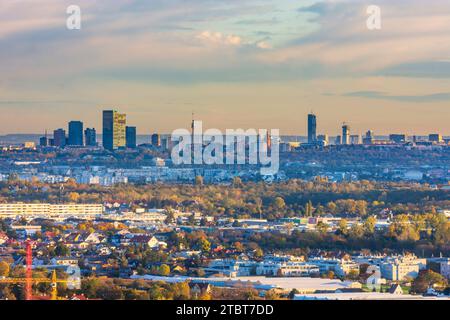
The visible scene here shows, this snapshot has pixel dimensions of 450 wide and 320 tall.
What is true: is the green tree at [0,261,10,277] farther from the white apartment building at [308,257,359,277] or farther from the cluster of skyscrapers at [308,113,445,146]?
the cluster of skyscrapers at [308,113,445,146]

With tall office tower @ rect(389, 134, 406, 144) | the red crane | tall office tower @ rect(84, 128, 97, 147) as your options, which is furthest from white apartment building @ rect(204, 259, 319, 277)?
tall office tower @ rect(84, 128, 97, 147)

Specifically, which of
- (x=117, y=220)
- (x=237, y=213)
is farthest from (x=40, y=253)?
(x=237, y=213)

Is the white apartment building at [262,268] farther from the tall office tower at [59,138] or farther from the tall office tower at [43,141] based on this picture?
the tall office tower at [43,141]

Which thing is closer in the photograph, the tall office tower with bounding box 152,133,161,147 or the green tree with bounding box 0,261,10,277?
the green tree with bounding box 0,261,10,277

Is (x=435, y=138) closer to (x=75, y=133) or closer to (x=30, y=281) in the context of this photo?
(x=75, y=133)

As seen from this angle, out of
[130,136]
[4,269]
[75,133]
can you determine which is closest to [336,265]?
[4,269]

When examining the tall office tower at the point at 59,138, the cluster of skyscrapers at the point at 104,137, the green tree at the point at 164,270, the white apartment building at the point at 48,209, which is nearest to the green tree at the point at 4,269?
the green tree at the point at 164,270
